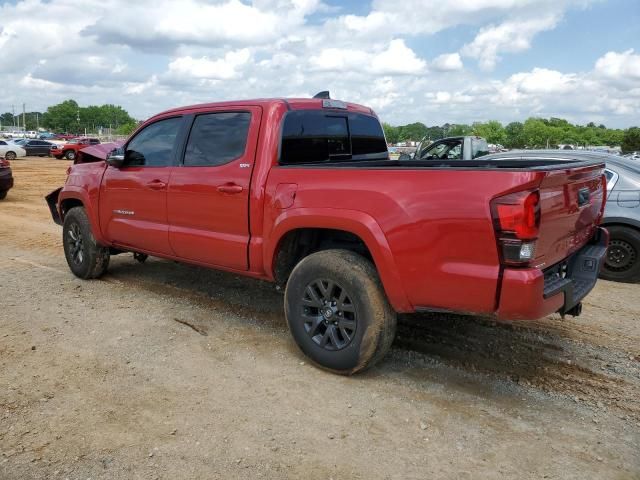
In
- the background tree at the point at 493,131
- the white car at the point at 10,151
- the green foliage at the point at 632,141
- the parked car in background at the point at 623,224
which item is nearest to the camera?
the parked car in background at the point at 623,224

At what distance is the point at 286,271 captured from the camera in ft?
14.4

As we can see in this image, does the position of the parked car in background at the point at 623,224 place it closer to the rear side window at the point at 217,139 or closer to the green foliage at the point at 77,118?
the rear side window at the point at 217,139

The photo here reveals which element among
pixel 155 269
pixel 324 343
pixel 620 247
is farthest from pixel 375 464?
pixel 620 247

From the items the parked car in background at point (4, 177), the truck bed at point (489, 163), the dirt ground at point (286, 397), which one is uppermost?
the truck bed at point (489, 163)

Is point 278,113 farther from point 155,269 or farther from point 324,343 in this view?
point 155,269

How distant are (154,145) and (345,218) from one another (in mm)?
2497

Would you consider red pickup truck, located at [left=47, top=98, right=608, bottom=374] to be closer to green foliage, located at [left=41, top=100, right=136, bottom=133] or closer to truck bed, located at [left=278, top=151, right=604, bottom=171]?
truck bed, located at [left=278, top=151, right=604, bottom=171]

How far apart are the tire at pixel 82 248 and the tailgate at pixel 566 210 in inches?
184

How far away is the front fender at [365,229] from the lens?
3.45m

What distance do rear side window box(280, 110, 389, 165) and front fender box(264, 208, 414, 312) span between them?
611mm

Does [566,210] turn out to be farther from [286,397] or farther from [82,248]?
[82,248]

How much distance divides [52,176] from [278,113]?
2101cm

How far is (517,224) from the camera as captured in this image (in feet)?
9.80

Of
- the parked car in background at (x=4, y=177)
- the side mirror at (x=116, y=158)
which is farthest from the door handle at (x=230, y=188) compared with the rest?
the parked car in background at (x=4, y=177)
